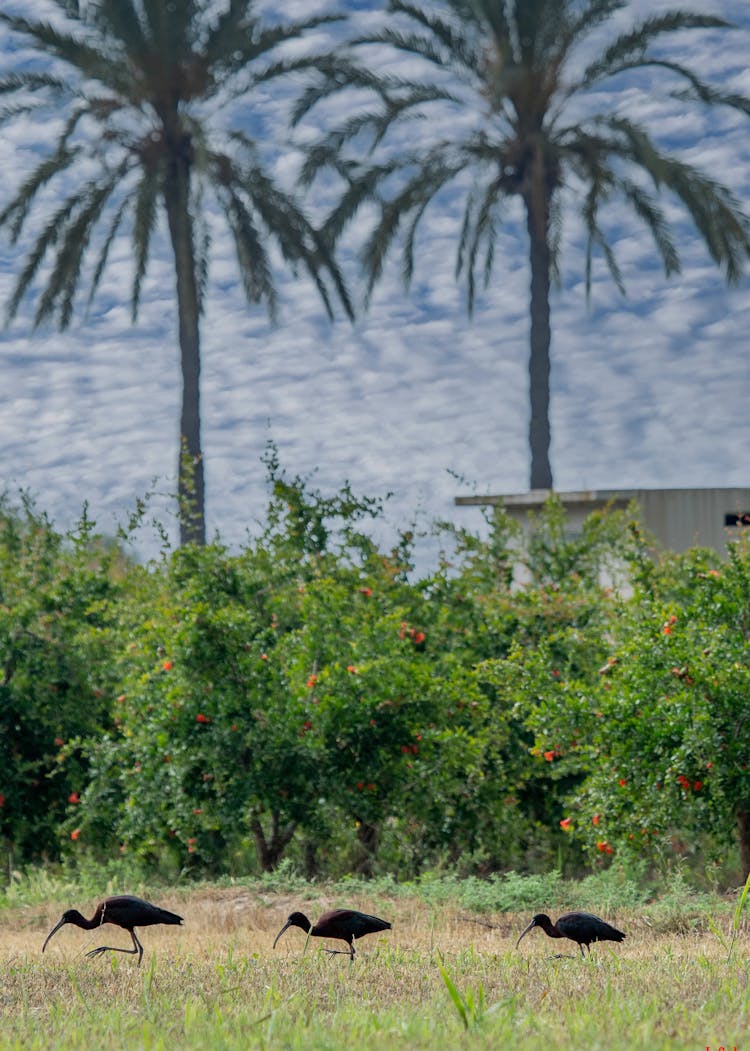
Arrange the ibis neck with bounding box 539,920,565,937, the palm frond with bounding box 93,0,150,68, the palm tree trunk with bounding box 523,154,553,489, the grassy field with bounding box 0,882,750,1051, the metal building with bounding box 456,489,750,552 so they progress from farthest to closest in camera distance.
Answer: the palm tree trunk with bounding box 523,154,553,489 → the metal building with bounding box 456,489,750,552 → the palm frond with bounding box 93,0,150,68 → the ibis neck with bounding box 539,920,565,937 → the grassy field with bounding box 0,882,750,1051

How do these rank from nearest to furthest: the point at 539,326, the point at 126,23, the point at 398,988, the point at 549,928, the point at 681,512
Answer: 1. the point at 398,988
2. the point at 549,928
3. the point at 126,23
4. the point at 681,512
5. the point at 539,326

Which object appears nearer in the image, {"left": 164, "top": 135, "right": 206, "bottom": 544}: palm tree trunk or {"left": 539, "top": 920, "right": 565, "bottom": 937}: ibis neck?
{"left": 539, "top": 920, "right": 565, "bottom": 937}: ibis neck

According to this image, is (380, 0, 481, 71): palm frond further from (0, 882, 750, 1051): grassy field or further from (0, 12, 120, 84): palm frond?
(0, 882, 750, 1051): grassy field

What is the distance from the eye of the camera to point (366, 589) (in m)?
11.9

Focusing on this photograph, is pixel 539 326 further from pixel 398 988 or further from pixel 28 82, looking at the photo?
pixel 398 988

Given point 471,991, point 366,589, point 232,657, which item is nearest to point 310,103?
point 366,589

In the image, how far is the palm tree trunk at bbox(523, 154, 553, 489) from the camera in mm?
22188

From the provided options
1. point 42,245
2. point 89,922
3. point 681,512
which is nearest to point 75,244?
point 42,245

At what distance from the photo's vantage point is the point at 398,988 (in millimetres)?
5445

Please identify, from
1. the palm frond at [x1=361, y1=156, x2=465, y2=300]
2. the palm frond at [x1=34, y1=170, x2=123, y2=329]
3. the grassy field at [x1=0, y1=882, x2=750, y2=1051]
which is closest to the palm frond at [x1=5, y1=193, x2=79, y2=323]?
the palm frond at [x1=34, y1=170, x2=123, y2=329]

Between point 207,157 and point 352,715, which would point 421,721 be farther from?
point 207,157

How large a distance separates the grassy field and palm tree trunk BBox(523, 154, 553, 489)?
560 inches

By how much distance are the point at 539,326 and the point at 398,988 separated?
60.3 feet

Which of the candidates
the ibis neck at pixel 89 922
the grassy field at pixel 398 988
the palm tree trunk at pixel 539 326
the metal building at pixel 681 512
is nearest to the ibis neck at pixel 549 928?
the grassy field at pixel 398 988
